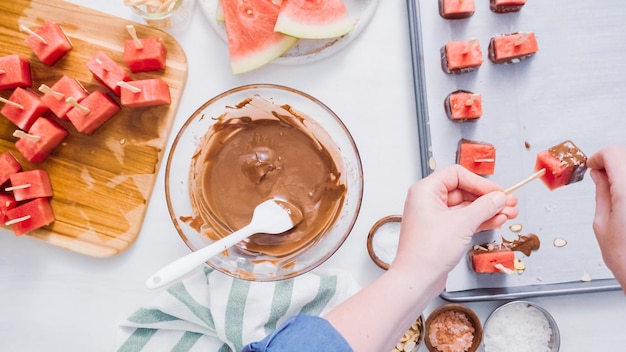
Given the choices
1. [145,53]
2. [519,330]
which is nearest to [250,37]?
[145,53]

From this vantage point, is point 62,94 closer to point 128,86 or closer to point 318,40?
point 128,86

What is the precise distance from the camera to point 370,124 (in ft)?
5.80

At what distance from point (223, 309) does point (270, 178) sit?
42 cm

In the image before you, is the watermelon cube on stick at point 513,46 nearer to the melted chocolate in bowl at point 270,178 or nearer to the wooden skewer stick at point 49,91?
the melted chocolate in bowl at point 270,178

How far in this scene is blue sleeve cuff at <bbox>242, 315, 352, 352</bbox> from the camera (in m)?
1.25

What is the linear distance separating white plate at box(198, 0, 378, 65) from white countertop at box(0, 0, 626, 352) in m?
0.03

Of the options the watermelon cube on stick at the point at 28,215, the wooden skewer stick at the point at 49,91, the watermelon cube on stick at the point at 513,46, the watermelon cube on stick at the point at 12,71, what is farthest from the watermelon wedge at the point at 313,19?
the watermelon cube on stick at the point at 28,215

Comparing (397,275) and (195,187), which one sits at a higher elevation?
(195,187)

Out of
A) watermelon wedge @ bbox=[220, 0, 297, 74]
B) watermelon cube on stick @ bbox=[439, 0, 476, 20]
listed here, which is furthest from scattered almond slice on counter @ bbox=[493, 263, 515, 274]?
watermelon wedge @ bbox=[220, 0, 297, 74]

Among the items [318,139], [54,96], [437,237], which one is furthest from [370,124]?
[54,96]

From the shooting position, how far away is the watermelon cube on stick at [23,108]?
67.2 inches

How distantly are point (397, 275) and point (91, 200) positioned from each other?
1.00m

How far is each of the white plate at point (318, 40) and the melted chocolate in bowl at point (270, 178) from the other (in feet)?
0.69

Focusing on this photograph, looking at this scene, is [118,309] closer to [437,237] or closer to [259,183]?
[259,183]
